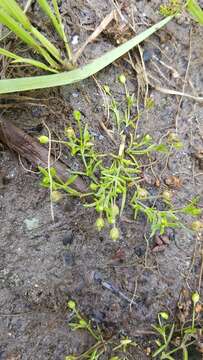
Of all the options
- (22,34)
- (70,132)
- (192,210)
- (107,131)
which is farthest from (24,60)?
(192,210)

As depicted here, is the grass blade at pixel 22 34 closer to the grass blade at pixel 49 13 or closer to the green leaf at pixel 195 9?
the grass blade at pixel 49 13

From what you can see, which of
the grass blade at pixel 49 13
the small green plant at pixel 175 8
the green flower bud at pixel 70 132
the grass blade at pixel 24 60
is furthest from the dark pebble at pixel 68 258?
the small green plant at pixel 175 8

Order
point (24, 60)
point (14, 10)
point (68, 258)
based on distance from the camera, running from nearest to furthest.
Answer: point (14, 10) → point (24, 60) → point (68, 258)

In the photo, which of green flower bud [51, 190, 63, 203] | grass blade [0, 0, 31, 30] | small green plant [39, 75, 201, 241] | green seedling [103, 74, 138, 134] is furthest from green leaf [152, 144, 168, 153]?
grass blade [0, 0, 31, 30]

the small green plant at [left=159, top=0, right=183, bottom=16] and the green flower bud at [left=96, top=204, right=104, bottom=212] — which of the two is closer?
the green flower bud at [left=96, top=204, right=104, bottom=212]

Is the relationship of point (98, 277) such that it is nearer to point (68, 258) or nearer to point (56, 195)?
point (68, 258)

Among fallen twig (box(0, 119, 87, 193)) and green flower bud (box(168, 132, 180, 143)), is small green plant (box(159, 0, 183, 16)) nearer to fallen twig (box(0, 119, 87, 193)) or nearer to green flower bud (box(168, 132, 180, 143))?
green flower bud (box(168, 132, 180, 143))

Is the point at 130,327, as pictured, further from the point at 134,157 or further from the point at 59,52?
the point at 59,52
